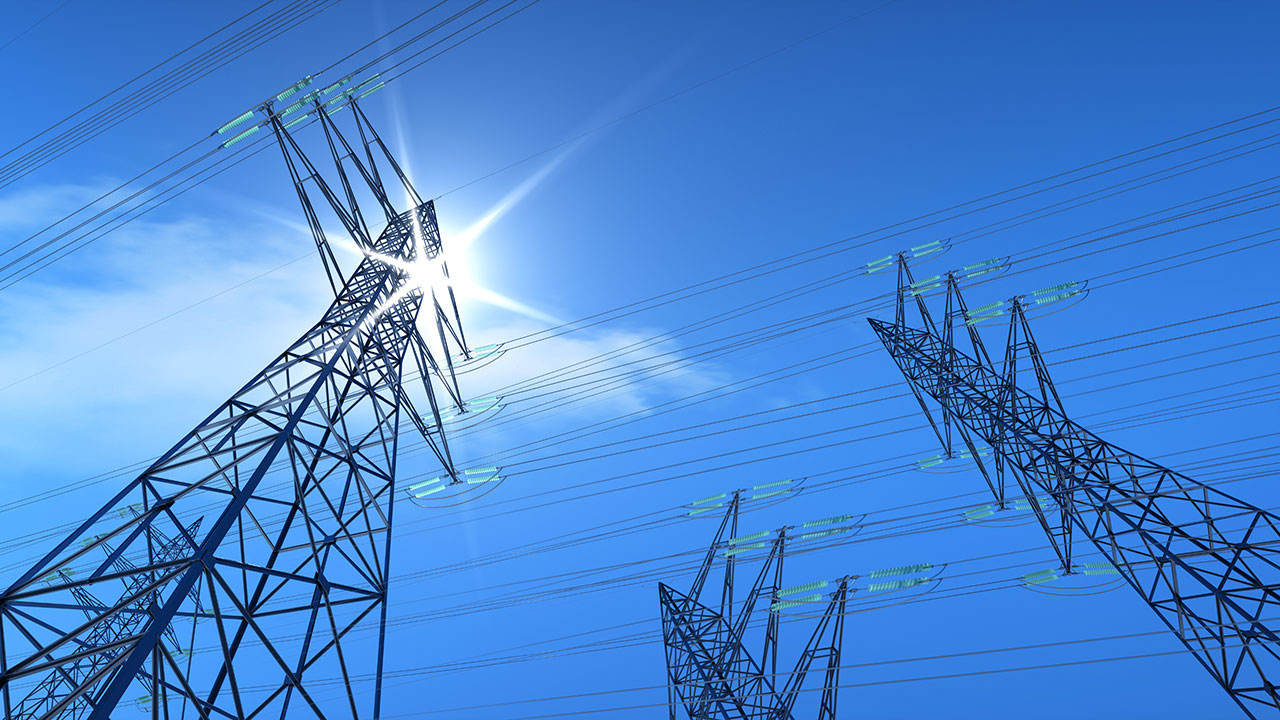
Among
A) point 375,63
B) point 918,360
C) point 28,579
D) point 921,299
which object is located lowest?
point 28,579

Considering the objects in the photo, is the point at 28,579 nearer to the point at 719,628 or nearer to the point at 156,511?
the point at 156,511

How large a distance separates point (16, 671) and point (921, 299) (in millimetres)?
17180

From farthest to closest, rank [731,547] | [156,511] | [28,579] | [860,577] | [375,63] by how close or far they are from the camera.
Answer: [731,547]
[860,577]
[375,63]
[156,511]
[28,579]

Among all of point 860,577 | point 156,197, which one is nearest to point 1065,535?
point 860,577

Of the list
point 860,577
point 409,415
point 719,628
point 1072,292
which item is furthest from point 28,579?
point 1072,292

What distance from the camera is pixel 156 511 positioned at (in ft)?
26.6

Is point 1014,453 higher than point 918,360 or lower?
lower

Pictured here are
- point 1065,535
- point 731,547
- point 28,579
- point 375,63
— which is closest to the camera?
point 28,579

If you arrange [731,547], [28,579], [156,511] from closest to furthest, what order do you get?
[28,579] < [156,511] < [731,547]

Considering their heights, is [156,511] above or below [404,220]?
below

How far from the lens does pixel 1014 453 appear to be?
13.8 m

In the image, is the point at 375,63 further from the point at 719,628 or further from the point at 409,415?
the point at 719,628

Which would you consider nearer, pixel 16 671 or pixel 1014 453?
pixel 16 671

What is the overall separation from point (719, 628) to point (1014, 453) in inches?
283
